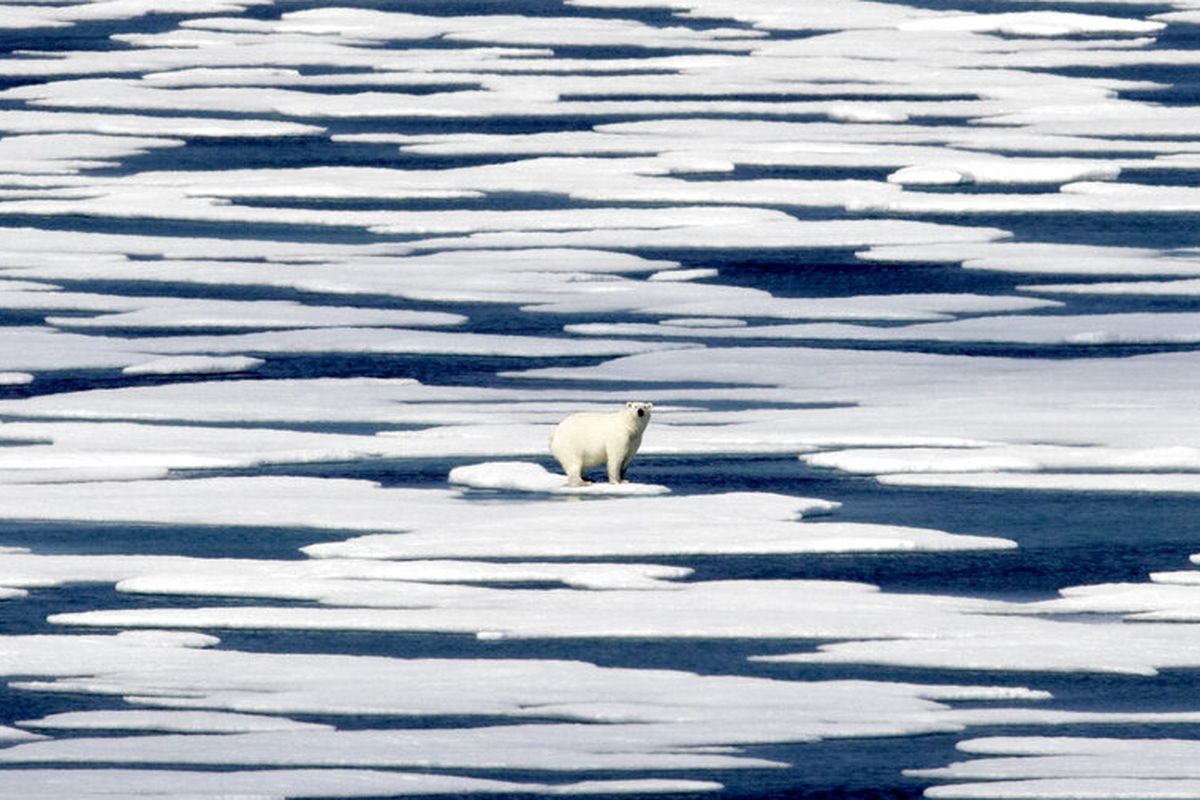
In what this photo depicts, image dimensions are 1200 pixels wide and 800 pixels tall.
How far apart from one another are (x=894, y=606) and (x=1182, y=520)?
1.03 metres

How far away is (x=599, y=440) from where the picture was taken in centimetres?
693

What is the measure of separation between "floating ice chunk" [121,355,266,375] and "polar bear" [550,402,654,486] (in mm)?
1989

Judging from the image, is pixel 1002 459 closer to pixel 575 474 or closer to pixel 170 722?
pixel 575 474

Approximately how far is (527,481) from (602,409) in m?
1.10

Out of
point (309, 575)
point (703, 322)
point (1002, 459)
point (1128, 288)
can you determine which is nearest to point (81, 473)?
point (309, 575)

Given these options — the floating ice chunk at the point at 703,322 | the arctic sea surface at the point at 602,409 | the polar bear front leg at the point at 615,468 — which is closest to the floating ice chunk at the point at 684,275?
the arctic sea surface at the point at 602,409

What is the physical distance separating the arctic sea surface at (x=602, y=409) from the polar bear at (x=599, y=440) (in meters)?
0.07

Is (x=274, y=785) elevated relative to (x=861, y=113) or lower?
elevated

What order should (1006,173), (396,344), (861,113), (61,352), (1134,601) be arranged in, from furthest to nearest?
(861,113) < (1006,173) < (396,344) < (61,352) < (1134,601)

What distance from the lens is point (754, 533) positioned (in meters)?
6.43

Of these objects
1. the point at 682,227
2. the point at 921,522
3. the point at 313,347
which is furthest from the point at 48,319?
the point at 921,522

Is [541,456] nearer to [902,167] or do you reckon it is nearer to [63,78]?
[902,167]

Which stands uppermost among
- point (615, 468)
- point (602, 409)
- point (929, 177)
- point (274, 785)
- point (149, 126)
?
point (274, 785)

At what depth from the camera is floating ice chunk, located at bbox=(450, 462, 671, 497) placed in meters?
6.93
